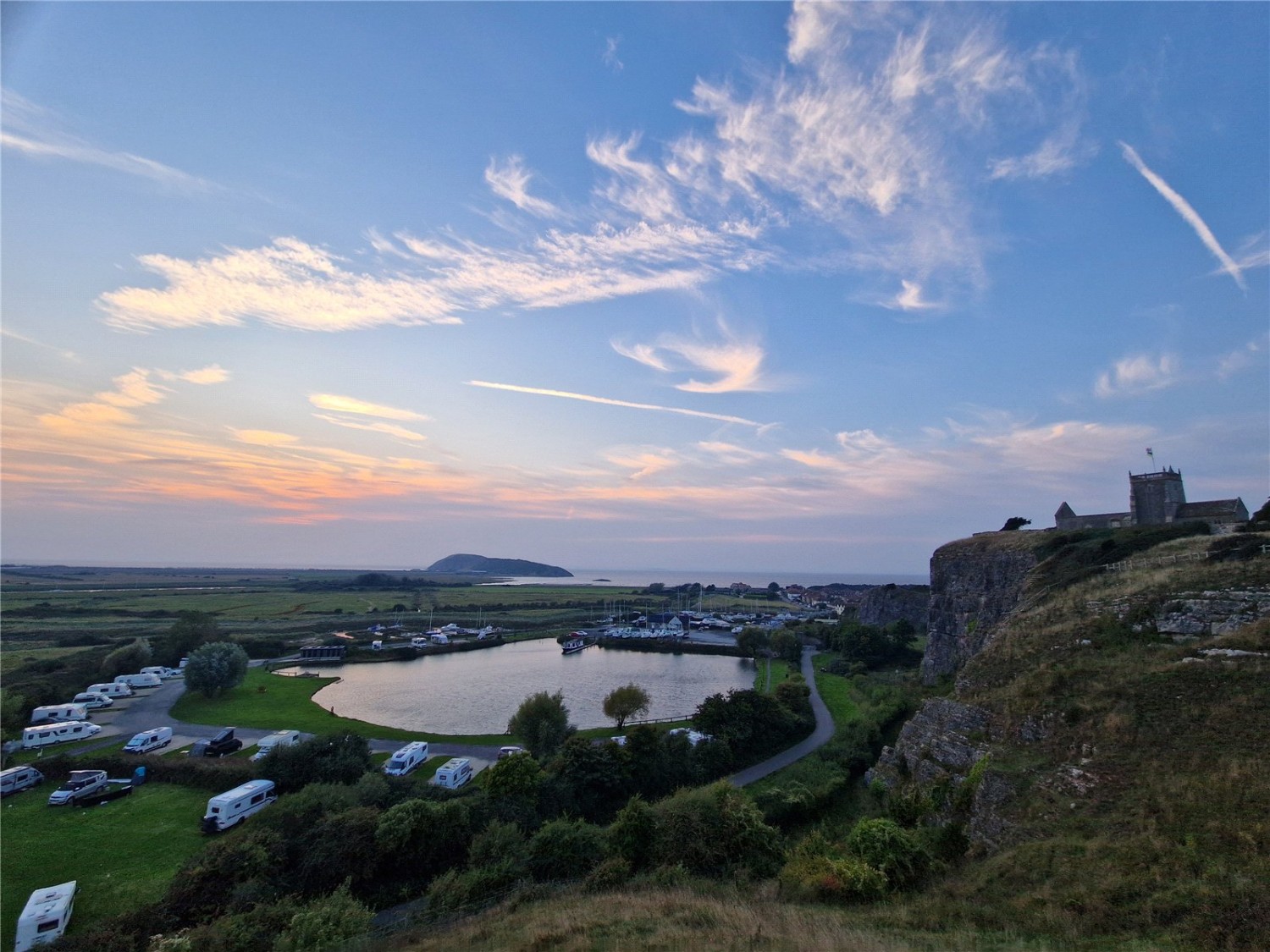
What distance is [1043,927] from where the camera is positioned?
9219mm

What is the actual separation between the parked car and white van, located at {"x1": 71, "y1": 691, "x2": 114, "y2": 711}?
14853 mm

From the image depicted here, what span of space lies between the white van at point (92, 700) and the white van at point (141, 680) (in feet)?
13.3

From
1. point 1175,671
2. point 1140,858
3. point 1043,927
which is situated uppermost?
point 1175,671

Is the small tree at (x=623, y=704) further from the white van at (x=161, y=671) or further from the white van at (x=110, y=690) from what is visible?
the white van at (x=161, y=671)

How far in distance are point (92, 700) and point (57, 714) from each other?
6.22 m

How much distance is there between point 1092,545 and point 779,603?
124010 mm

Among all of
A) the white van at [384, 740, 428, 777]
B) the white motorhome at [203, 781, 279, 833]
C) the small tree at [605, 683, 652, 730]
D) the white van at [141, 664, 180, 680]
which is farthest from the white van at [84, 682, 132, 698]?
the small tree at [605, 683, 652, 730]

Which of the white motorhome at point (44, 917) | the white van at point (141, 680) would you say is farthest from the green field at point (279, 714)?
the white motorhome at point (44, 917)

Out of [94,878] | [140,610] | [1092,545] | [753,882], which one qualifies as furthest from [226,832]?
[140,610]

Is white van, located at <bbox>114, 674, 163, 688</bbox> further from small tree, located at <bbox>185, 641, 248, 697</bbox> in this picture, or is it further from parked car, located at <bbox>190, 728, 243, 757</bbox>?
parked car, located at <bbox>190, 728, 243, 757</bbox>

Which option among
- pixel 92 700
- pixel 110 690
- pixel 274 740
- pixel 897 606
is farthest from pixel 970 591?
pixel 110 690

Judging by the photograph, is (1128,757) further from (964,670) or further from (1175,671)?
(964,670)

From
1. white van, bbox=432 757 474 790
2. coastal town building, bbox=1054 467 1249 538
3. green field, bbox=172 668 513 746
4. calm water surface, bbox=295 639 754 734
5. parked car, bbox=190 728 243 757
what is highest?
coastal town building, bbox=1054 467 1249 538

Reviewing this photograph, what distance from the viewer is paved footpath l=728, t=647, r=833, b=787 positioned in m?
27.5
